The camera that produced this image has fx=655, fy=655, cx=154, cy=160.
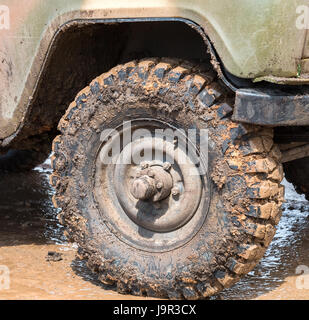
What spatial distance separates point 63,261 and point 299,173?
5.53ft

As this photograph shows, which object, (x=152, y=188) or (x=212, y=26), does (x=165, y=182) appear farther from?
(x=212, y=26)

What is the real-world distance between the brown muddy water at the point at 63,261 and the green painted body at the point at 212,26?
3.27 feet

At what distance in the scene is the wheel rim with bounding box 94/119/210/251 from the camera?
10.0ft

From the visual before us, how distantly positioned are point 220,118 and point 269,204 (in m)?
A: 0.44

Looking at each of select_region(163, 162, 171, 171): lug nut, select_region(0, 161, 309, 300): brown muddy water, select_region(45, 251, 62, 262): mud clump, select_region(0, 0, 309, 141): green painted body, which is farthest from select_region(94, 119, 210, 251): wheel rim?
select_region(45, 251, 62, 262): mud clump

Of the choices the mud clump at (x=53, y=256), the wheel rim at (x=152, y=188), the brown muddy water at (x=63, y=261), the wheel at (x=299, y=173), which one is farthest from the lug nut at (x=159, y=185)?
the wheel at (x=299, y=173)

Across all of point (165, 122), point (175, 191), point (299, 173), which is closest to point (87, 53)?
point (165, 122)

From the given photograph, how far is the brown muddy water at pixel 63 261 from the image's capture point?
10.9 feet

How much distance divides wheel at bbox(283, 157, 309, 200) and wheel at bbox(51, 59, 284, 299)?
1.44 meters

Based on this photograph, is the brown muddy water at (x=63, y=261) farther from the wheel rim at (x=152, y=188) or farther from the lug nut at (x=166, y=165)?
the lug nut at (x=166, y=165)

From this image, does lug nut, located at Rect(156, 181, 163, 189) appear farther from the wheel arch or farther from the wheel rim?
the wheel arch

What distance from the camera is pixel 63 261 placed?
3.83 m
